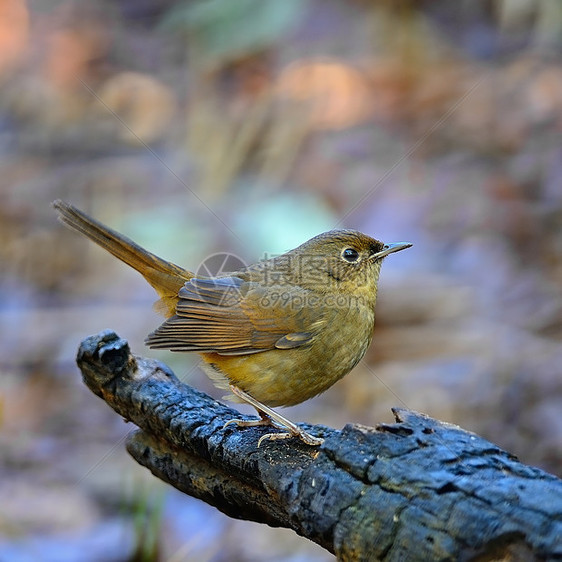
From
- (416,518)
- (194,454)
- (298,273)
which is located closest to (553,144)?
(298,273)

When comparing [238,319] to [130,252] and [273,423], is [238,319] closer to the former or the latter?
[273,423]

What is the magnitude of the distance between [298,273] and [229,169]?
14.8 ft

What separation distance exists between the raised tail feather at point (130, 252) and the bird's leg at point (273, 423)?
0.63 m

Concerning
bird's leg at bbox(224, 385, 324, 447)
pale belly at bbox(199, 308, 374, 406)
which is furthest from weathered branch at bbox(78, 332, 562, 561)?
pale belly at bbox(199, 308, 374, 406)

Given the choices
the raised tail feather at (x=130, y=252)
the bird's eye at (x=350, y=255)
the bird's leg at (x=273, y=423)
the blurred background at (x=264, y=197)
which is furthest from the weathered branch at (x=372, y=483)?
the blurred background at (x=264, y=197)

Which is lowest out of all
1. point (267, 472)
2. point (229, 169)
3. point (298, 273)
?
point (267, 472)

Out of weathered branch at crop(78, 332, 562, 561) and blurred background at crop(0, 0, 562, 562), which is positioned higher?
blurred background at crop(0, 0, 562, 562)

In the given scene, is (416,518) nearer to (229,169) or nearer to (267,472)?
(267,472)

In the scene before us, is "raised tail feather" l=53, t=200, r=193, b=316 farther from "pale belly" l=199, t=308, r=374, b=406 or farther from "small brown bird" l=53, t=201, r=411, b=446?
"pale belly" l=199, t=308, r=374, b=406

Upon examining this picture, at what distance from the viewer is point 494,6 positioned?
30.7 feet

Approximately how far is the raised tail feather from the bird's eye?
764 mm

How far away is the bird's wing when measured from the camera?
3611mm

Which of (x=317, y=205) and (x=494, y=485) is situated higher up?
(x=317, y=205)

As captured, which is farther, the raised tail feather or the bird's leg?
the raised tail feather
